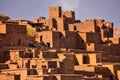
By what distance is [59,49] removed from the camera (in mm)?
68250

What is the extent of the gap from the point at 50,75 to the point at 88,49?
18228 mm

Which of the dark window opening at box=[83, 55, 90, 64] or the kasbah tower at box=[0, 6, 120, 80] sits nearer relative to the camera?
the kasbah tower at box=[0, 6, 120, 80]

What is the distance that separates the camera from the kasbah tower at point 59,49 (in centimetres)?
5765

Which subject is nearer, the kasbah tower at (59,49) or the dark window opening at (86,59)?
the kasbah tower at (59,49)

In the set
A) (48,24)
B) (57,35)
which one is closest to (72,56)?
(57,35)

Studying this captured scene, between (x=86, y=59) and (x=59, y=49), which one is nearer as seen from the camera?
(x=86, y=59)

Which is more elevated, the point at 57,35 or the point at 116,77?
the point at 57,35

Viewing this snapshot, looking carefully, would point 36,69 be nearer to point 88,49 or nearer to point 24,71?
point 24,71

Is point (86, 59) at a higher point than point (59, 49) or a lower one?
lower

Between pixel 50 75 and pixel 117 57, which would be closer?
pixel 50 75

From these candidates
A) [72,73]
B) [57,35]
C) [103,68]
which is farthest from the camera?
[57,35]

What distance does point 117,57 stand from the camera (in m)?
70.8

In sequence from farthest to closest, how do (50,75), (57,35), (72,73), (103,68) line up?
1. (57,35)
2. (103,68)
3. (72,73)
4. (50,75)

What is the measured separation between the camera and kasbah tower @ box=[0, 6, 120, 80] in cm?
5765
